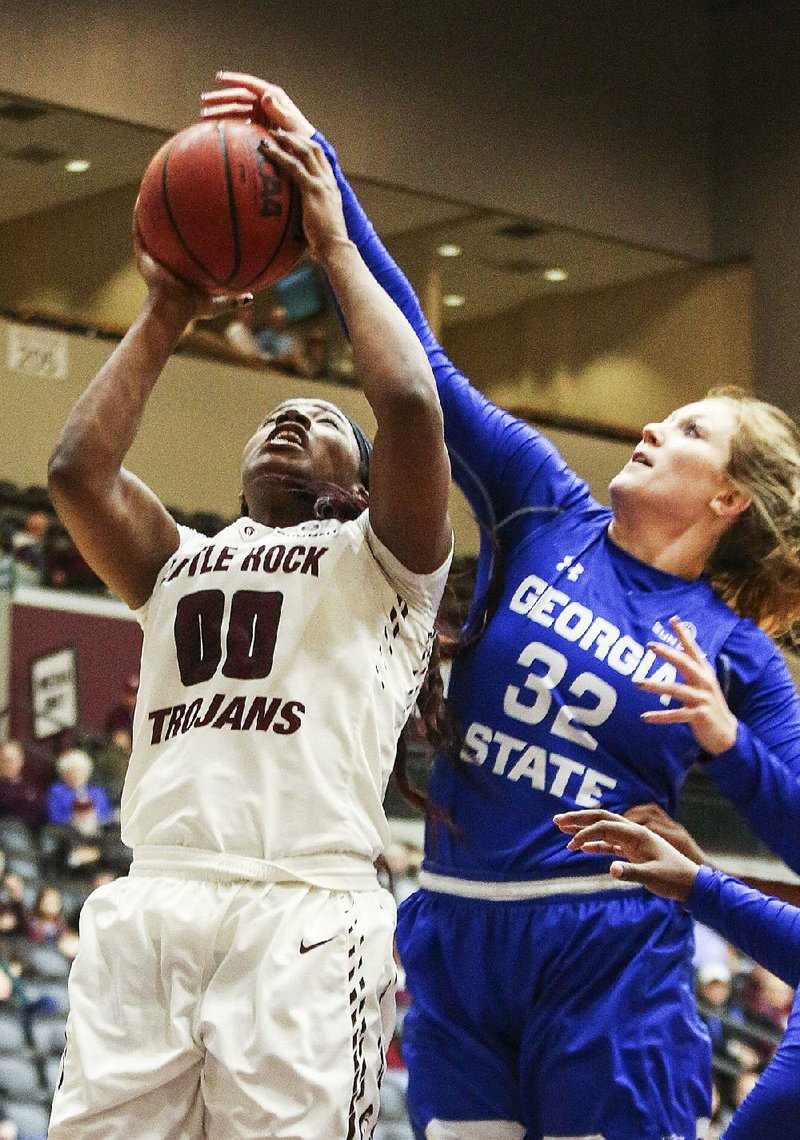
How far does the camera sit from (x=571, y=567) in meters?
3.08

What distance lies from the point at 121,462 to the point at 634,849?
977mm

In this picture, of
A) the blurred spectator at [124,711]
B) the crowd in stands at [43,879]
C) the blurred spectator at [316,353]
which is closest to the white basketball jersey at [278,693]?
the crowd in stands at [43,879]

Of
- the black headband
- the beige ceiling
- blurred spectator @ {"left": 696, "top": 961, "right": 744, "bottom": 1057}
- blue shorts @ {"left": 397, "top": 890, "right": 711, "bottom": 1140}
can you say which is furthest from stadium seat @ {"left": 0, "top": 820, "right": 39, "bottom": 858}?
the black headband

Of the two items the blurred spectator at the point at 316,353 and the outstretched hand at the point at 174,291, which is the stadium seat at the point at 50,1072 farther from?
the outstretched hand at the point at 174,291

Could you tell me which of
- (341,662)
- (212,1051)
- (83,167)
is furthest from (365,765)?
(83,167)

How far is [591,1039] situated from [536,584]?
2.55ft

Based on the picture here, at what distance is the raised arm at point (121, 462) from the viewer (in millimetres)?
2586

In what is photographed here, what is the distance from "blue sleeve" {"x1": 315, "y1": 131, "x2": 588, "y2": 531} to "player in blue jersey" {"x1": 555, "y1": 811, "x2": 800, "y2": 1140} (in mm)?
717

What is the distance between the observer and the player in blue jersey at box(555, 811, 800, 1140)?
2.60m

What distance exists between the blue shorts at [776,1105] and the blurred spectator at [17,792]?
583cm

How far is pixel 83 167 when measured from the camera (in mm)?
9891

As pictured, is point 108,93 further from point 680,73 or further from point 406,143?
point 680,73

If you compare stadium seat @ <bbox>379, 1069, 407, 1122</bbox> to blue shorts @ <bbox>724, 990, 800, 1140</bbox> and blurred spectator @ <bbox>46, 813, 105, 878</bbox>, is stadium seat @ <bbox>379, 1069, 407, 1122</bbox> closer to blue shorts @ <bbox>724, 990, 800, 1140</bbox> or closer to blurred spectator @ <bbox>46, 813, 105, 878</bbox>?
blurred spectator @ <bbox>46, 813, 105, 878</bbox>

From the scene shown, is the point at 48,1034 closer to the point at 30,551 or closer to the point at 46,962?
the point at 46,962
